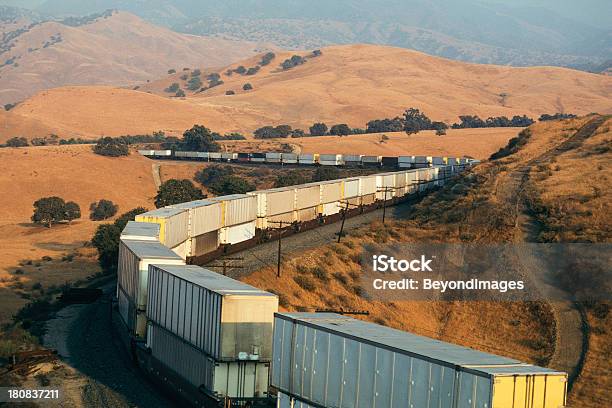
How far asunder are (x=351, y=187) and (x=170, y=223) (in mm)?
28630

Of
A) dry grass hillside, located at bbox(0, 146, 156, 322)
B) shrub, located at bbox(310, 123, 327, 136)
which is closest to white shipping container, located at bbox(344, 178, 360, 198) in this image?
dry grass hillside, located at bbox(0, 146, 156, 322)

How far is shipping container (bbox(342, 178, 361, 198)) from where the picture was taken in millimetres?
67812

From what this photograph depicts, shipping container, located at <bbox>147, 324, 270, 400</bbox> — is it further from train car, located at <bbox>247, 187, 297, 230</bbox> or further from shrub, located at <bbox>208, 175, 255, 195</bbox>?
shrub, located at <bbox>208, 175, 255, 195</bbox>

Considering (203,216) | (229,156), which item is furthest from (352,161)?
(203,216)

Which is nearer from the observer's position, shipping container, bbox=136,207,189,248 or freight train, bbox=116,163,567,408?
freight train, bbox=116,163,567,408

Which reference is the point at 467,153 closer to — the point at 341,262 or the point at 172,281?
the point at 341,262

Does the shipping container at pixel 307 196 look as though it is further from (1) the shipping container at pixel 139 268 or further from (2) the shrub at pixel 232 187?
(1) the shipping container at pixel 139 268

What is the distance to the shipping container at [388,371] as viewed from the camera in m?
17.0

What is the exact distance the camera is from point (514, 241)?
5344cm

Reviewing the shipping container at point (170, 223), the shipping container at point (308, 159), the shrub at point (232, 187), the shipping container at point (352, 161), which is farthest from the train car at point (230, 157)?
the shipping container at point (170, 223)

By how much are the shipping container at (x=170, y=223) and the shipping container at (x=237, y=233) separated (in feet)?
16.2

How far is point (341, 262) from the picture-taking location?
51406 millimetres

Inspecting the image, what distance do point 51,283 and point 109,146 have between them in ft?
242

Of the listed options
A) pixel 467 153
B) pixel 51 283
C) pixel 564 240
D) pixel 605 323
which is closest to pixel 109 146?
pixel 467 153
